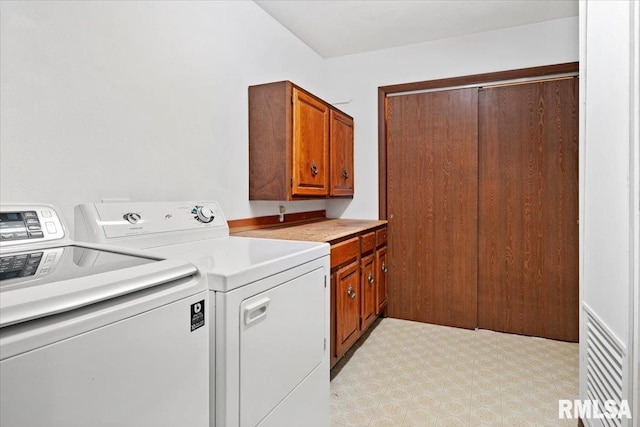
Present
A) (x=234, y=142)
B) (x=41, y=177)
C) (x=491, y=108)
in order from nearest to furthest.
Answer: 1. (x=41, y=177)
2. (x=234, y=142)
3. (x=491, y=108)

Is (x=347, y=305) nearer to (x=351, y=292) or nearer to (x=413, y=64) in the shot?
(x=351, y=292)

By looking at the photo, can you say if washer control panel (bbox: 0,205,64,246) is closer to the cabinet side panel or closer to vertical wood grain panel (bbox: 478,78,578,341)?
the cabinet side panel

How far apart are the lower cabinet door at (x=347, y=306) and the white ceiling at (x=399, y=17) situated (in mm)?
1776

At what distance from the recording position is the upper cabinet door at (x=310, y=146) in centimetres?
246

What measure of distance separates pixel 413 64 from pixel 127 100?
2.45 meters

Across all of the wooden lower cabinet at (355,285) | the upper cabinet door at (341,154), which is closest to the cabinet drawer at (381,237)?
the wooden lower cabinet at (355,285)

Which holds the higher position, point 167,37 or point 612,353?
point 167,37

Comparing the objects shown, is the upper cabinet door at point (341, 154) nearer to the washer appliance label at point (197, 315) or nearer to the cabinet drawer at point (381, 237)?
the cabinet drawer at point (381, 237)

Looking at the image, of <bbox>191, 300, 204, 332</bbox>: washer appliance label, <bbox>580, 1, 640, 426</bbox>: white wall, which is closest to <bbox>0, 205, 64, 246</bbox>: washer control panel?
<bbox>191, 300, 204, 332</bbox>: washer appliance label

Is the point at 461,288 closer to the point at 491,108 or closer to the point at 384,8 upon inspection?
the point at 491,108

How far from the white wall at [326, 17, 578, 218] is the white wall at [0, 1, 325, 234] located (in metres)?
1.17

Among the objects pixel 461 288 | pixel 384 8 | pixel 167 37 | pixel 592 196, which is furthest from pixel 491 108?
pixel 167 37

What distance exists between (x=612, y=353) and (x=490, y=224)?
6.02ft

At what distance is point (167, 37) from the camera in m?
1.85
